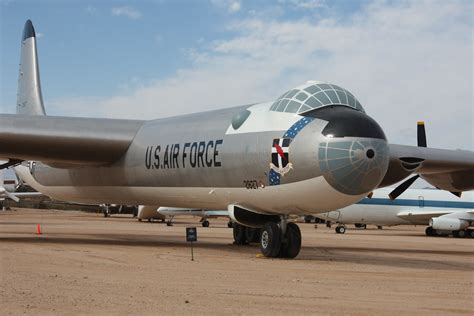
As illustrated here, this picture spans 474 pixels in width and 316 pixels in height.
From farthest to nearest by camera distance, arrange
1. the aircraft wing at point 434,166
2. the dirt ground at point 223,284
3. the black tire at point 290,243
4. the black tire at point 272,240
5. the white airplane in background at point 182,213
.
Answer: the white airplane in background at point 182,213
the aircraft wing at point 434,166
the black tire at point 290,243
the black tire at point 272,240
the dirt ground at point 223,284

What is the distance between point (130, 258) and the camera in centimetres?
1880

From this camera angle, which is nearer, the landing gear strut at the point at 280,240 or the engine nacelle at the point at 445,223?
the landing gear strut at the point at 280,240

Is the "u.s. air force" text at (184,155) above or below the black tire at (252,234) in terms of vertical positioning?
above

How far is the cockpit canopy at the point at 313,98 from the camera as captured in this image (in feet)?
59.6

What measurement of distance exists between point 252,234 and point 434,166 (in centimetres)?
788

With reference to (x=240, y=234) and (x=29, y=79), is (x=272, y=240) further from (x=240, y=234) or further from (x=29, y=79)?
(x=29, y=79)

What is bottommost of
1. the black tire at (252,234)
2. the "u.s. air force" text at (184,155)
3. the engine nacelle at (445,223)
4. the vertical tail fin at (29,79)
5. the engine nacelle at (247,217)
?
the engine nacelle at (445,223)

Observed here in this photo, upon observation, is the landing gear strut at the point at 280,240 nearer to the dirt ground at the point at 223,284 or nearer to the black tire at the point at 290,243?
the black tire at the point at 290,243

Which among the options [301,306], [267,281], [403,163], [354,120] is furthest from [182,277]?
[403,163]

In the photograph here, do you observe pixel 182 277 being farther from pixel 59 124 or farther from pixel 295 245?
pixel 59 124

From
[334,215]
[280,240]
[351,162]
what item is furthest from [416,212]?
[351,162]

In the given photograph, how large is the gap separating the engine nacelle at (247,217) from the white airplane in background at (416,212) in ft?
82.5

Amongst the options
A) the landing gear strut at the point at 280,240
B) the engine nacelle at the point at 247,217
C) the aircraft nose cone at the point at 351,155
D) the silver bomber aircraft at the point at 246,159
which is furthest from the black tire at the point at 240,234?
the aircraft nose cone at the point at 351,155

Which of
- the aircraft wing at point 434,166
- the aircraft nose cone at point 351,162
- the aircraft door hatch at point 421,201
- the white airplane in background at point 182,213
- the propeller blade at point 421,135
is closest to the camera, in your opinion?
the aircraft nose cone at point 351,162
